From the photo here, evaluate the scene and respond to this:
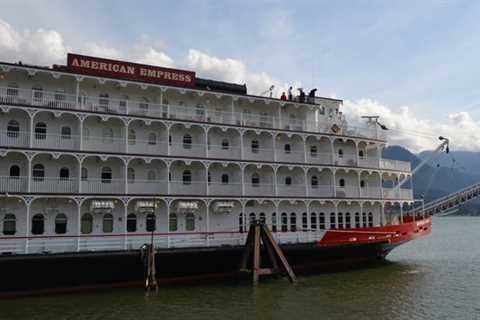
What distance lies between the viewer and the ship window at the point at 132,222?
23.8 metres

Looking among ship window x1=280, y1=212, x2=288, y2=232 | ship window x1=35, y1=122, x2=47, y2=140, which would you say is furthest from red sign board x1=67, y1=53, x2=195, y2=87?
ship window x1=280, y1=212, x2=288, y2=232

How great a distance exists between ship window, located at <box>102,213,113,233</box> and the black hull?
266cm

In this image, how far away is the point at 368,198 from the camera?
1180 inches

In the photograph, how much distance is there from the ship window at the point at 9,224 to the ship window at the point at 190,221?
8617mm

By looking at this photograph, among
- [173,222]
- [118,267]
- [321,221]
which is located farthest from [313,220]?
[118,267]

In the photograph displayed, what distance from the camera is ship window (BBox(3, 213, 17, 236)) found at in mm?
21123

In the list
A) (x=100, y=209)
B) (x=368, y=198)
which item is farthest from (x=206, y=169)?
(x=368, y=198)

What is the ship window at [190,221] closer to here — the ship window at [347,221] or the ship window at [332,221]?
the ship window at [332,221]

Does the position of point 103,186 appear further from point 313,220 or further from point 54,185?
point 313,220

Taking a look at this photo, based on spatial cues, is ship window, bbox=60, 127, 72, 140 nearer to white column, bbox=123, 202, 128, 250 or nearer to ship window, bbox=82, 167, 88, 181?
ship window, bbox=82, 167, 88, 181

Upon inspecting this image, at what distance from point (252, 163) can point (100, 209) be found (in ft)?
29.6

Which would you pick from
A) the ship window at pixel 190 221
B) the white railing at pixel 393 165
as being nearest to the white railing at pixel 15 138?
the ship window at pixel 190 221

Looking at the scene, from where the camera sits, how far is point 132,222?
23938 millimetres

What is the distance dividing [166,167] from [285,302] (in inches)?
388
